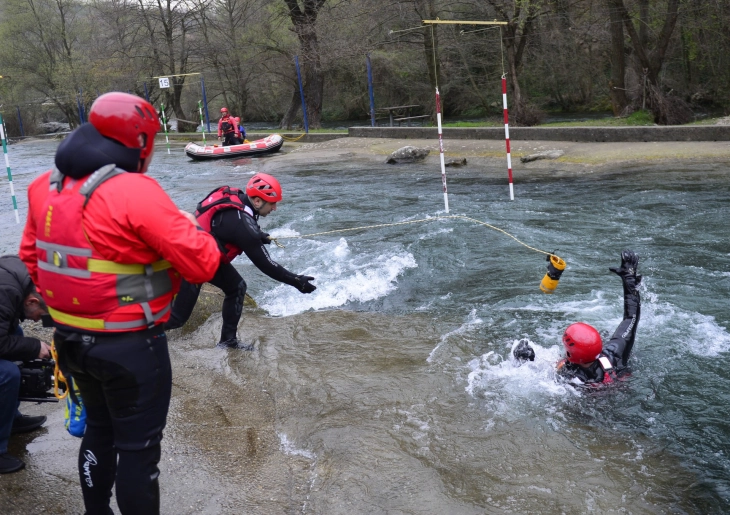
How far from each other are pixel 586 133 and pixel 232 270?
1242cm

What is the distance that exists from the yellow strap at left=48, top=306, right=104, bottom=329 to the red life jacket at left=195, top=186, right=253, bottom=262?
2720 millimetres

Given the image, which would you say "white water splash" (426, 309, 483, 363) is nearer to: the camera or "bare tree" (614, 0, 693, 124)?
the camera

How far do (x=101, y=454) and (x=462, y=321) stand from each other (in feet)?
14.1

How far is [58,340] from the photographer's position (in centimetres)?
264

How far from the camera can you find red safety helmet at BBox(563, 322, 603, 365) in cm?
506

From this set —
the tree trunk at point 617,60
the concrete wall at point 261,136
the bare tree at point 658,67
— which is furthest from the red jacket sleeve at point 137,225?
the concrete wall at point 261,136

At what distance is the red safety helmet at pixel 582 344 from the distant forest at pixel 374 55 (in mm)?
7274

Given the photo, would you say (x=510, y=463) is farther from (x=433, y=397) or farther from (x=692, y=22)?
(x=692, y=22)

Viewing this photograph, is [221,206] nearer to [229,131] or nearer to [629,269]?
[629,269]

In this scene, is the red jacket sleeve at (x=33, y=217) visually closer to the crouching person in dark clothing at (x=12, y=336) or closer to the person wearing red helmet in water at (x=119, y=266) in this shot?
the person wearing red helmet in water at (x=119, y=266)

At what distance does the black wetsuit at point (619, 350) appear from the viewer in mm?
5109

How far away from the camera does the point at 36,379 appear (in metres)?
4.16

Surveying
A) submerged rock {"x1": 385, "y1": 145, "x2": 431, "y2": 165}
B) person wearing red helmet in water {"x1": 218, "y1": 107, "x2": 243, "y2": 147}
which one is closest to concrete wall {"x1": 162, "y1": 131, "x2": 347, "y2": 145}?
person wearing red helmet in water {"x1": 218, "y1": 107, "x2": 243, "y2": 147}

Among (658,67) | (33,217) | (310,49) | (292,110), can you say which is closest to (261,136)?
(292,110)
